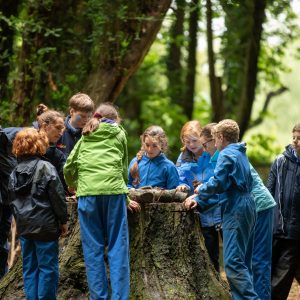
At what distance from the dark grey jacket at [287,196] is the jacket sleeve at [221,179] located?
123cm

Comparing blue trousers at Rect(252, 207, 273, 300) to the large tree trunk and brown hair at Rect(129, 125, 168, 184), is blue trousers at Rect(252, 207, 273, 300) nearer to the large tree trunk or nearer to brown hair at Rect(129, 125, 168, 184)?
the large tree trunk

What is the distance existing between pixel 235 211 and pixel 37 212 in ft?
5.88

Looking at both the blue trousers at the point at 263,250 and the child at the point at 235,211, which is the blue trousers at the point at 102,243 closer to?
the child at the point at 235,211

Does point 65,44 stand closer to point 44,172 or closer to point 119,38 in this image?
point 119,38

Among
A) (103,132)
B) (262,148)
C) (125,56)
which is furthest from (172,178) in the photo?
(262,148)

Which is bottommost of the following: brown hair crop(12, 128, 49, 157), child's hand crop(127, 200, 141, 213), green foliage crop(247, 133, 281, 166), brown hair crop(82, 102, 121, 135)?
green foliage crop(247, 133, 281, 166)

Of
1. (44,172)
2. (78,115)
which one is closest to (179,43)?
(78,115)

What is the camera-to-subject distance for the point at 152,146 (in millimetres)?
7777

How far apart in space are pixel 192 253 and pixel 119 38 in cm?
484

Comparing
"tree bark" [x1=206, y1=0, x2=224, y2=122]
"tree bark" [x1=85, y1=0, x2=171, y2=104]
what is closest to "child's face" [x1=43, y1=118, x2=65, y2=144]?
"tree bark" [x1=85, y1=0, x2=171, y2=104]

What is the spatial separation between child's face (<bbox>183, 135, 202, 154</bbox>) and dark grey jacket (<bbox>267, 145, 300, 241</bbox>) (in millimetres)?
849

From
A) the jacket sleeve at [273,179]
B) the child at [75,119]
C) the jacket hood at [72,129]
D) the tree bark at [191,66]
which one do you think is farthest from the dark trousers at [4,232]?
the tree bark at [191,66]

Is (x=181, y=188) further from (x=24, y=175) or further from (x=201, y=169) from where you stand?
(x=24, y=175)

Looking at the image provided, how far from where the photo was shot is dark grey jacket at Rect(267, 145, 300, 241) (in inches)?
305
